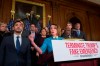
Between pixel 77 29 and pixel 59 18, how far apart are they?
8.50ft

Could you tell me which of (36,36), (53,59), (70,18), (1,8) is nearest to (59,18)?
(70,18)

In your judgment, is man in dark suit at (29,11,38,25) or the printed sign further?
man in dark suit at (29,11,38,25)

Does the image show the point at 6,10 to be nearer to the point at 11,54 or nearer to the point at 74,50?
the point at 11,54

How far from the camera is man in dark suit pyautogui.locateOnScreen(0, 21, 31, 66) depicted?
232 centimetres

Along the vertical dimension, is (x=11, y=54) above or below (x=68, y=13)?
below

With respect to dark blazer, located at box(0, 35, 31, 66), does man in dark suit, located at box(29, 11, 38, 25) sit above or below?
above

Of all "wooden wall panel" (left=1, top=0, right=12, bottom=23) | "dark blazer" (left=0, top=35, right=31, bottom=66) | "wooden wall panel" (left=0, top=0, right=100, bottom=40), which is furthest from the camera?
"wooden wall panel" (left=0, top=0, right=100, bottom=40)

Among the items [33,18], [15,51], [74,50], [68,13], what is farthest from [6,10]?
[74,50]

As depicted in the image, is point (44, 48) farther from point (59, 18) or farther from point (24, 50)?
point (59, 18)

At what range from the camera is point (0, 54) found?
234 centimetres

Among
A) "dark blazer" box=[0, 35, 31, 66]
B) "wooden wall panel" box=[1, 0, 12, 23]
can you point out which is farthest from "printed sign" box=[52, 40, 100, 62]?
"wooden wall panel" box=[1, 0, 12, 23]

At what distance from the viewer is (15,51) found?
2357 millimetres

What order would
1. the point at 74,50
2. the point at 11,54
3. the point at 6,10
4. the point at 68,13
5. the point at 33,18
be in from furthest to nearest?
1. the point at 68,13
2. the point at 33,18
3. the point at 6,10
4. the point at 11,54
5. the point at 74,50

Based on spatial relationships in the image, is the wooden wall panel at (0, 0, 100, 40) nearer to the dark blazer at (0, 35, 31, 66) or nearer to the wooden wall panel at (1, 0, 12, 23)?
the wooden wall panel at (1, 0, 12, 23)
